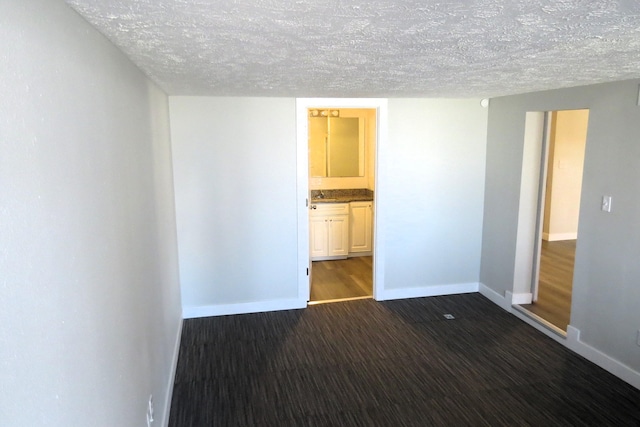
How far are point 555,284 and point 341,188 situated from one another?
120 inches

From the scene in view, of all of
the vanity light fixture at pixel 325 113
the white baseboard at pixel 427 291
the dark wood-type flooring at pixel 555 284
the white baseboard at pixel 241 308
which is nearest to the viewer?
the dark wood-type flooring at pixel 555 284

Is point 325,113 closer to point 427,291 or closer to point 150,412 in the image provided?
point 427,291

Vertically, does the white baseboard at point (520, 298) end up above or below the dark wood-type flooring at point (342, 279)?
above

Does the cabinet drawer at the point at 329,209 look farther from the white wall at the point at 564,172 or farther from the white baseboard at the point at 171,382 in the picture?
the white wall at the point at 564,172

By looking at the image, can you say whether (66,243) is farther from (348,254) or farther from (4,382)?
(348,254)

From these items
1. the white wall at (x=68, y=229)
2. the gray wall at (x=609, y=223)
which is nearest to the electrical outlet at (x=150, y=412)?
the white wall at (x=68, y=229)

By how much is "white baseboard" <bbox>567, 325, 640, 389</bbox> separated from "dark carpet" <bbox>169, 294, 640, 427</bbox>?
0.18 ft

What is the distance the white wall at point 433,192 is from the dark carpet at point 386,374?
565 mm

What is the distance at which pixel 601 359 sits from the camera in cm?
324

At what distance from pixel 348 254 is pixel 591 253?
3.40 m

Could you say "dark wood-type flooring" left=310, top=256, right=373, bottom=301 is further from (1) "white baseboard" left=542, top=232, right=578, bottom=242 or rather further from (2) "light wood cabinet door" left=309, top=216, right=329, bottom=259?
(1) "white baseboard" left=542, top=232, right=578, bottom=242

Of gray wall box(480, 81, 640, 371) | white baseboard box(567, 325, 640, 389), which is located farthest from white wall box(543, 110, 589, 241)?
white baseboard box(567, 325, 640, 389)

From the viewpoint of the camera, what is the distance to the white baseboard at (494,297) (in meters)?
4.34

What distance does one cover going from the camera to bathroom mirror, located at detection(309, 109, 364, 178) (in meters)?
6.22
